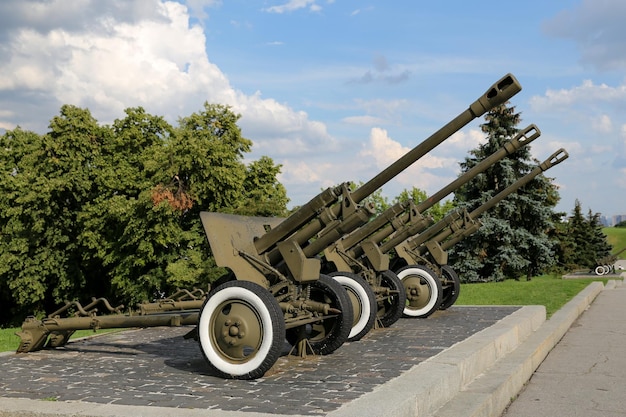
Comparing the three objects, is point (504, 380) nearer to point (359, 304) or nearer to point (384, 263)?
point (359, 304)

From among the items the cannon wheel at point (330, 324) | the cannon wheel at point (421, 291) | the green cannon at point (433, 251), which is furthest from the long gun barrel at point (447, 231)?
the cannon wheel at point (330, 324)

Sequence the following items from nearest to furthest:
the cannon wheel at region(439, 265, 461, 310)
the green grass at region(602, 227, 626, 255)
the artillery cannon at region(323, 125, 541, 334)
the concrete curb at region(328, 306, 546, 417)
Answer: the concrete curb at region(328, 306, 546, 417) → the artillery cannon at region(323, 125, 541, 334) → the cannon wheel at region(439, 265, 461, 310) → the green grass at region(602, 227, 626, 255)

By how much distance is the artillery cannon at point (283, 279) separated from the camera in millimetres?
6566

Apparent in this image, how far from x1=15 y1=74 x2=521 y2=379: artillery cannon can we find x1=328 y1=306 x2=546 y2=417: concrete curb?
1253mm

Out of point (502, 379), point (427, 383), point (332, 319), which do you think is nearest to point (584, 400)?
point (502, 379)

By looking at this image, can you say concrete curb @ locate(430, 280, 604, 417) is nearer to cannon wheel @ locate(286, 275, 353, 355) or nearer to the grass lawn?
cannon wheel @ locate(286, 275, 353, 355)

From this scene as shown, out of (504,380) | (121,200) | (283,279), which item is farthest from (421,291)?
(121,200)

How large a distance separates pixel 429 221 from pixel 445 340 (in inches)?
173

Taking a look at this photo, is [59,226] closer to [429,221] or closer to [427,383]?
[429,221]

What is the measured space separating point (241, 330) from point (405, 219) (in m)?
6.48

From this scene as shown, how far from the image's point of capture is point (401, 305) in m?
10.7

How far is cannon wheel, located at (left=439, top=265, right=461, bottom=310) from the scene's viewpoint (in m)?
13.6

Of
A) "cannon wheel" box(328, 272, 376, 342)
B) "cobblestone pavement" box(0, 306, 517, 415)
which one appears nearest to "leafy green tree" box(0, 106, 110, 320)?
"cobblestone pavement" box(0, 306, 517, 415)

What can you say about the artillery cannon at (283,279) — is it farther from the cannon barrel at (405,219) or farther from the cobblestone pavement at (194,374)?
the cannon barrel at (405,219)
